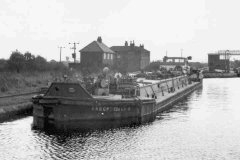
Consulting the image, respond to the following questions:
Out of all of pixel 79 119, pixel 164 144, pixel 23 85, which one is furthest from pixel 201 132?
pixel 23 85

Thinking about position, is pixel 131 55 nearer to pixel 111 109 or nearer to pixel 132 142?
pixel 111 109

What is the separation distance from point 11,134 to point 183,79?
43.3 meters

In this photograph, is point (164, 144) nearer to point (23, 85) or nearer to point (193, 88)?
point (23, 85)

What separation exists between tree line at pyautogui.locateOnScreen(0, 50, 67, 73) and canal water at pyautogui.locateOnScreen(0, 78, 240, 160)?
2100 cm

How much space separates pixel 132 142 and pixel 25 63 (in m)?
30.7

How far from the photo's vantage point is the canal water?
18906mm

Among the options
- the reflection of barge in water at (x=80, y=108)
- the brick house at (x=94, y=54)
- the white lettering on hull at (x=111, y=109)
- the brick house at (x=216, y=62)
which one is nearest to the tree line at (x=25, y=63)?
the brick house at (x=94, y=54)

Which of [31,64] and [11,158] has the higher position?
[31,64]

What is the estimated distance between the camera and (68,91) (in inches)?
995

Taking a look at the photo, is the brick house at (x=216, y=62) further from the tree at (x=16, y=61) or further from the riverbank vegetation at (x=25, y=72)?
the tree at (x=16, y=61)

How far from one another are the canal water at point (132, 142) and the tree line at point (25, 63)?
21.0 meters

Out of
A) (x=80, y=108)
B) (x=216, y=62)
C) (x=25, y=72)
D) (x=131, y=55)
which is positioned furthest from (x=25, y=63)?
(x=216, y=62)

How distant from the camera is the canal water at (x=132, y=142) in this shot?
18.9m

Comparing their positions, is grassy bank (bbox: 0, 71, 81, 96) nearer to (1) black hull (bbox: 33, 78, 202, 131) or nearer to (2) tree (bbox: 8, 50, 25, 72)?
(2) tree (bbox: 8, 50, 25, 72)
